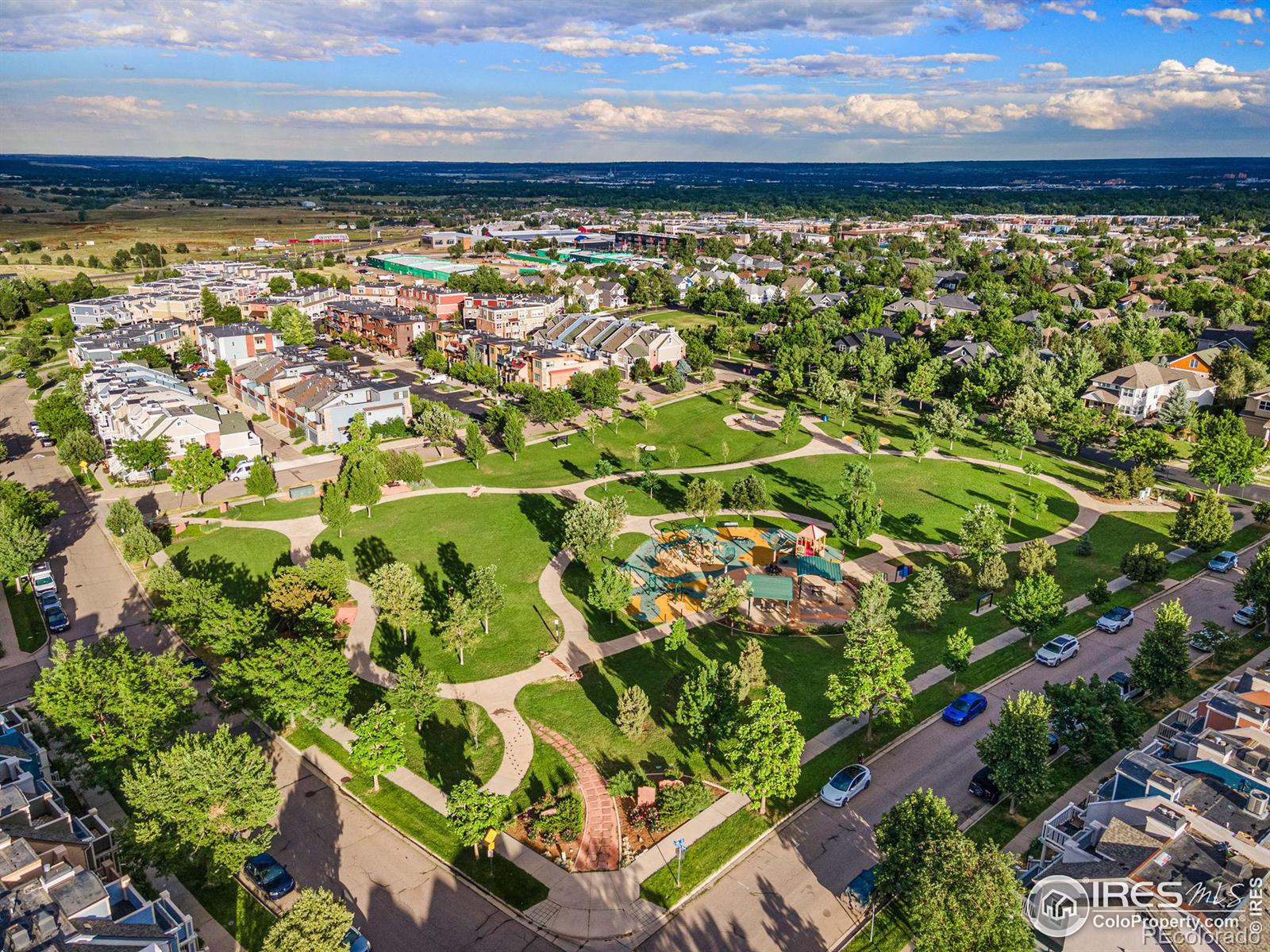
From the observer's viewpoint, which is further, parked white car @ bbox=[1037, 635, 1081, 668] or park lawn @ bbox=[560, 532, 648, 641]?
park lawn @ bbox=[560, 532, 648, 641]

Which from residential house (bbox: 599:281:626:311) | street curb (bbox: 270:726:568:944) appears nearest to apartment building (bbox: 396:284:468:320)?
residential house (bbox: 599:281:626:311)

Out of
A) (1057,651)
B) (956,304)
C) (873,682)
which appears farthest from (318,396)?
(956,304)

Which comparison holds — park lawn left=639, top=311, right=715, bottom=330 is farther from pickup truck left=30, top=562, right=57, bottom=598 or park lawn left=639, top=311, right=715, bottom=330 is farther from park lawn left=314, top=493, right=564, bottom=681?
pickup truck left=30, top=562, right=57, bottom=598

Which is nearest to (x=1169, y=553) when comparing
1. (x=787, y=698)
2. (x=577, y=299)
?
(x=787, y=698)

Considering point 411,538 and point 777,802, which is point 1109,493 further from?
point 411,538

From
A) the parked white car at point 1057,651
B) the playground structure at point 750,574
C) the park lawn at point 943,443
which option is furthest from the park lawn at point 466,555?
the park lawn at point 943,443

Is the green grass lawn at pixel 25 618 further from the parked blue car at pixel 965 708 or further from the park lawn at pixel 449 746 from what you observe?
the parked blue car at pixel 965 708

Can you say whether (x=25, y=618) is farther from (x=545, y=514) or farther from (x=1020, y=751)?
(x=1020, y=751)
